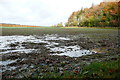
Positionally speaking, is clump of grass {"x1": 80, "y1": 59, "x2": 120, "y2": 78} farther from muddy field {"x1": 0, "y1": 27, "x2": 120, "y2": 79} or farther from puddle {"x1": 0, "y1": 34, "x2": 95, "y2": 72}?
puddle {"x1": 0, "y1": 34, "x2": 95, "y2": 72}

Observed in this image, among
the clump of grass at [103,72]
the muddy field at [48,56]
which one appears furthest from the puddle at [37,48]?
the clump of grass at [103,72]

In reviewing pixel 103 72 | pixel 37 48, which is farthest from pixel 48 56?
pixel 103 72

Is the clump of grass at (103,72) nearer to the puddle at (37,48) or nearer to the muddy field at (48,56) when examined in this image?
the muddy field at (48,56)

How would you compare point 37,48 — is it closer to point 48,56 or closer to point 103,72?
point 48,56

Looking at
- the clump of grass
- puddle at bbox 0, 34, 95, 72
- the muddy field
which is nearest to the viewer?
the clump of grass

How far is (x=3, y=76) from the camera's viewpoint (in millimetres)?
9727

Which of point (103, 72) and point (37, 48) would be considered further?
point (37, 48)

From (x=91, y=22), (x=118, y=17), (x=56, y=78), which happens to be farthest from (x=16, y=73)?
(x=91, y=22)

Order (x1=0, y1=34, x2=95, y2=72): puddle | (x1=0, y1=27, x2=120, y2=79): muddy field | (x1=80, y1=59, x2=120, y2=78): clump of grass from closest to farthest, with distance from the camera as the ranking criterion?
(x1=80, y1=59, x2=120, y2=78): clump of grass
(x1=0, y1=27, x2=120, y2=79): muddy field
(x1=0, y1=34, x2=95, y2=72): puddle

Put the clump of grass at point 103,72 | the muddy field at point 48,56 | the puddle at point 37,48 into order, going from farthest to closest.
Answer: the puddle at point 37,48 < the muddy field at point 48,56 < the clump of grass at point 103,72

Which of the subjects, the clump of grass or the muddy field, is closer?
the clump of grass

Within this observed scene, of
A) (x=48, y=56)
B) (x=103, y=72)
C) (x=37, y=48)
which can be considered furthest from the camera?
(x=37, y=48)

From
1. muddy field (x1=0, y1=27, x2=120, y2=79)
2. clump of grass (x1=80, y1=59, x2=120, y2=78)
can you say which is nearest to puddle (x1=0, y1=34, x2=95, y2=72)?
muddy field (x1=0, y1=27, x2=120, y2=79)

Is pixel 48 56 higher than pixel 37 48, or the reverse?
pixel 37 48
